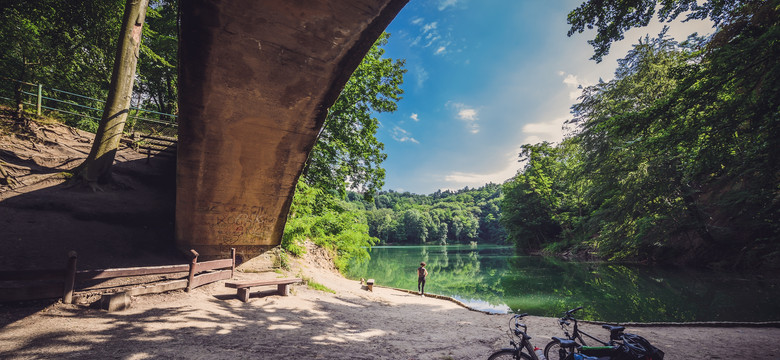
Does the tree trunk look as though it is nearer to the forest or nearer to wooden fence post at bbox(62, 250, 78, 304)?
the forest

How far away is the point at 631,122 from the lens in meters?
6.53

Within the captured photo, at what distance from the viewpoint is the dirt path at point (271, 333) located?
3.38m

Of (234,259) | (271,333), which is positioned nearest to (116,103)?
(234,259)

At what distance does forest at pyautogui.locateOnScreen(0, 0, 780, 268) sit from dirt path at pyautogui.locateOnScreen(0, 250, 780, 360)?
336 centimetres

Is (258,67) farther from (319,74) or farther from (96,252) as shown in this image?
(96,252)

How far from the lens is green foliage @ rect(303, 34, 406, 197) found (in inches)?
481

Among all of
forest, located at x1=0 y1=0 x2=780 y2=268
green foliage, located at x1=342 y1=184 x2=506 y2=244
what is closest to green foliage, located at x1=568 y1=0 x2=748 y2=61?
forest, located at x1=0 y1=0 x2=780 y2=268

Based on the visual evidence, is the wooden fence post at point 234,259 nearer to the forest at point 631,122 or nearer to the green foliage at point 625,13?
the forest at point 631,122

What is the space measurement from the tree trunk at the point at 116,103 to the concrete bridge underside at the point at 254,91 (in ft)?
10.5

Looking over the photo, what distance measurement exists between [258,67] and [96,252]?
6.66 metres

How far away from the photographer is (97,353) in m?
3.11

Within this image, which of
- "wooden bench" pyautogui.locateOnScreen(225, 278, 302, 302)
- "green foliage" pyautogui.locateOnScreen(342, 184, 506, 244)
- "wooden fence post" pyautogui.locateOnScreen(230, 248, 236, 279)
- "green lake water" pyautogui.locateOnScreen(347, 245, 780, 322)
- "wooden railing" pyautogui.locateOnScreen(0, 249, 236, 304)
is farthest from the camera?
"green foliage" pyautogui.locateOnScreen(342, 184, 506, 244)

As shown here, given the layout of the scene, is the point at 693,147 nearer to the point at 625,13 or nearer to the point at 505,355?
the point at 625,13

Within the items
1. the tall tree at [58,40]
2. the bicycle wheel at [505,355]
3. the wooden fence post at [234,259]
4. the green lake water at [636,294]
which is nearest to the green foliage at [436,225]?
the green lake water at [636,294]
